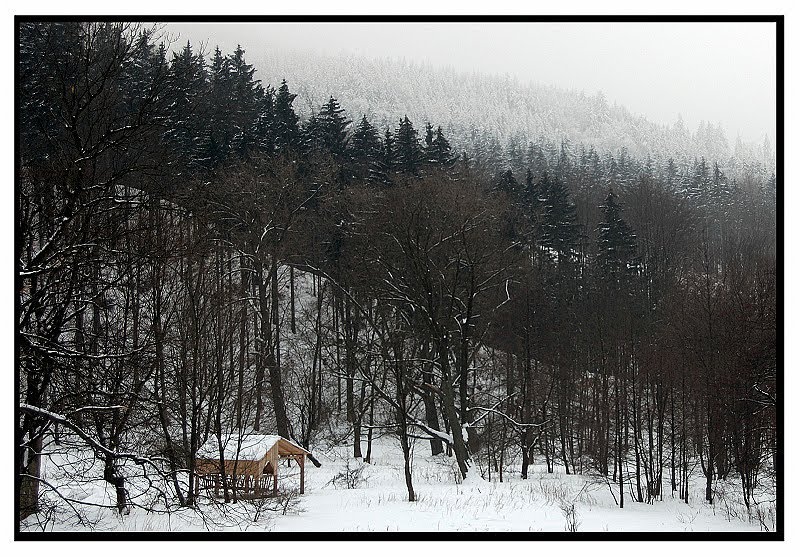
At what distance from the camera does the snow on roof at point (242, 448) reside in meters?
10.7

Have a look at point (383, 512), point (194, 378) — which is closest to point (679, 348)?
point (383, 512)

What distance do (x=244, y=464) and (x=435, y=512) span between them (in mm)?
3596

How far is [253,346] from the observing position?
60.4ft

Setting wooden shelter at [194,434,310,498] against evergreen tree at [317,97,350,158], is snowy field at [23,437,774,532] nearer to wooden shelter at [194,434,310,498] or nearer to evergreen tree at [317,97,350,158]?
wooden shelter at [194,434,310,498]

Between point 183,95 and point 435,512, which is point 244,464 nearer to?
point 435,512

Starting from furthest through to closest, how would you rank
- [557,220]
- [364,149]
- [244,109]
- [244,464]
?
A: [557,220], [364,149], [244,109], [244,464]

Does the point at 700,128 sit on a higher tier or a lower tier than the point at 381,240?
higher

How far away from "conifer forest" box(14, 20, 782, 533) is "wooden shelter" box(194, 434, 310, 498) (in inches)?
8.7

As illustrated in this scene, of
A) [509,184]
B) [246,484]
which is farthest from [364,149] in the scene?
[246,484]

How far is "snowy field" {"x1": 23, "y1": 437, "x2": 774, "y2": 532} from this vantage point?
24.3 ft

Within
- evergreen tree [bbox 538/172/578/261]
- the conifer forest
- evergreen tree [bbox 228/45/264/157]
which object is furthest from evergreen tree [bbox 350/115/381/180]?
evergreen tree [bbox 538/172/578/261]

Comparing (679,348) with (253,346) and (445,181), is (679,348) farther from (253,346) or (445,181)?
(253,346)

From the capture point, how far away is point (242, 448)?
1065 cm
